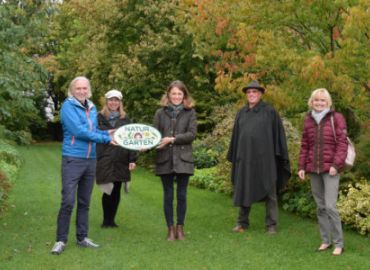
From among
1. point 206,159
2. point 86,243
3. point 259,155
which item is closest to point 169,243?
point 86,243

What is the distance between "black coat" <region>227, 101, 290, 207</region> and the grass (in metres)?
0.62

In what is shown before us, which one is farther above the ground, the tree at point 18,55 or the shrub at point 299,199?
the tree at point 18,55

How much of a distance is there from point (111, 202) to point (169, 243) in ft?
4.60

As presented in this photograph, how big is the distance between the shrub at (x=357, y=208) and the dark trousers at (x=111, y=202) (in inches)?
124

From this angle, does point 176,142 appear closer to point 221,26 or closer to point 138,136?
point 138,136

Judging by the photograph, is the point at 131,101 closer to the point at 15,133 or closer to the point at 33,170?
the point at 33,170

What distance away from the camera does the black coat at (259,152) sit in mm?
7594

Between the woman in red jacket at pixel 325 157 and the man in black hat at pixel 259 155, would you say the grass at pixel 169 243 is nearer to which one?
the woman in red jacket at pixel 325 157

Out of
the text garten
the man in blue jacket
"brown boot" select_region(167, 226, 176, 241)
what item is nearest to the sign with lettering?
the text garten

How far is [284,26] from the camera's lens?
8.54 meters

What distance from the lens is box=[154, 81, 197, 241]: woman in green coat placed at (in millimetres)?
6984

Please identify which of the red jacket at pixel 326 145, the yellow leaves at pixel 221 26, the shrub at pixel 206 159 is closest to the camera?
the red jacket at pixel 326 145

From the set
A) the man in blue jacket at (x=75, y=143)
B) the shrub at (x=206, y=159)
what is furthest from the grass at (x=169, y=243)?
the shrub at (x=206, y=159)

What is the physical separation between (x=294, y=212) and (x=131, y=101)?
1165 cm
